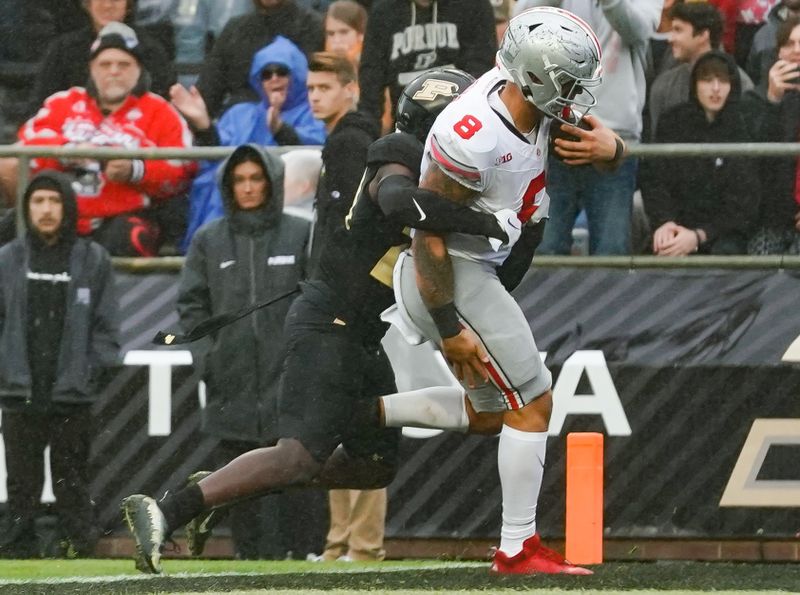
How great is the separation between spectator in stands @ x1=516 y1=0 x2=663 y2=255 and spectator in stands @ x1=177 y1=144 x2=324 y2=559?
4.11 feet

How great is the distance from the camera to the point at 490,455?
854 centimetres

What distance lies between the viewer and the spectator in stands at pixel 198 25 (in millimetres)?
9430

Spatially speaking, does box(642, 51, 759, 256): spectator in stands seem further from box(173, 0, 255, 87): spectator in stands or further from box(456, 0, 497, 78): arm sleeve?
box(173, 0, 255, 87): spectator in stands

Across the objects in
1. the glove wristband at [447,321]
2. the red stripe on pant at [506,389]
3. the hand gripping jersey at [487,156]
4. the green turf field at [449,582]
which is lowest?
the green turf field at [449,582]

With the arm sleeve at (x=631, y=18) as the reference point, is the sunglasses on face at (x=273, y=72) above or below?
below

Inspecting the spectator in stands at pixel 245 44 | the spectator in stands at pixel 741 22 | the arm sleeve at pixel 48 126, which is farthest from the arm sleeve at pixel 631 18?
the arm sleeve at pixel 48 126

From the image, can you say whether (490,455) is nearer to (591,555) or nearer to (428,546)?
(428,546)

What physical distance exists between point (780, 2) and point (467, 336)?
13.3ft

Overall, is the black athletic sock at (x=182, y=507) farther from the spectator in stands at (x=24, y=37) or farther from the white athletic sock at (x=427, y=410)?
the spectator in stands at (x=24, y=37)

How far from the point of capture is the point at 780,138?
28.5 ft

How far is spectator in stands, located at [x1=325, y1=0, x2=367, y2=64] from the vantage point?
919 cm

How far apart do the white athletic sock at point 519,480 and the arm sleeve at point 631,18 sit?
311cm

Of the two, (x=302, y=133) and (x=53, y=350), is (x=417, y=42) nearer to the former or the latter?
(x=302, y=133)

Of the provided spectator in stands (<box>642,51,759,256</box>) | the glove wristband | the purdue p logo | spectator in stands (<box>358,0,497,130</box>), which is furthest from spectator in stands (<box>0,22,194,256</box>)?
the glove wristband
